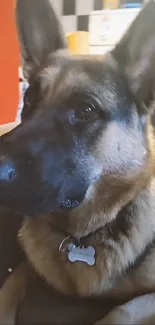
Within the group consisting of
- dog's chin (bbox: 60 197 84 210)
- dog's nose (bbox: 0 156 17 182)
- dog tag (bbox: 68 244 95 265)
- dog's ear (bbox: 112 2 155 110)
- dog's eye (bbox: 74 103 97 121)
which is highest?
dog's ear (bbox: 112 2 155 110)

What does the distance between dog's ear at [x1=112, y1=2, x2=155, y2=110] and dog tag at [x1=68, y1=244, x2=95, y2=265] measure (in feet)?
1.13

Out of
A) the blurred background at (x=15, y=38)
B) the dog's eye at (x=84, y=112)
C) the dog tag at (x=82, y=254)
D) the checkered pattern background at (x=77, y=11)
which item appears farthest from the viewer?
the checkered pattern background at (x=77, y=11)

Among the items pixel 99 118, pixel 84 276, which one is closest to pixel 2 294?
pixel 84 276

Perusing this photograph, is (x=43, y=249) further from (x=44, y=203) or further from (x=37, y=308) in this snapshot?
(x=44, y=203)

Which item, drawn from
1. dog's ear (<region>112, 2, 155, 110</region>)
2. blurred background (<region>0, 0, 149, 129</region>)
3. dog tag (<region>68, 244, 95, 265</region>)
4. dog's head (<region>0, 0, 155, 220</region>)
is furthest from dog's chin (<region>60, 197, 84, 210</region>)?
blurred background (<region>0, 0, 149, 129</region>)

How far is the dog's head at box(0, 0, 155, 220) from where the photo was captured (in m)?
0.88

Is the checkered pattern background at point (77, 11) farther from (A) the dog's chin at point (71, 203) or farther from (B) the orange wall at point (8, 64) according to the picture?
(A) the dog's chin at point (71, 203)

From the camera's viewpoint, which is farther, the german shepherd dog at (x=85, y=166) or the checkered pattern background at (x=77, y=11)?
the checkered pattern background at (x=77, y=11)

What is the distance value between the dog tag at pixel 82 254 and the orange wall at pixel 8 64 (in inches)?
54.3

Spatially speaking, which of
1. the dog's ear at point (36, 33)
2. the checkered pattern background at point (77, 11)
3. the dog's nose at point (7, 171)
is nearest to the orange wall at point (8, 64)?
the checkered pattern background at point (77, 11)

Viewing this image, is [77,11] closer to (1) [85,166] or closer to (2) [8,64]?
A: (2) [8,64]

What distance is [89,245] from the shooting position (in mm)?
1064

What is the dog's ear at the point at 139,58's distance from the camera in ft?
3.28

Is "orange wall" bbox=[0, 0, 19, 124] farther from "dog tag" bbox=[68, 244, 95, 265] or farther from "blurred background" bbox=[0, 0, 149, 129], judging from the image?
"dog tag" bbox=[68, 244, 95, 265]
